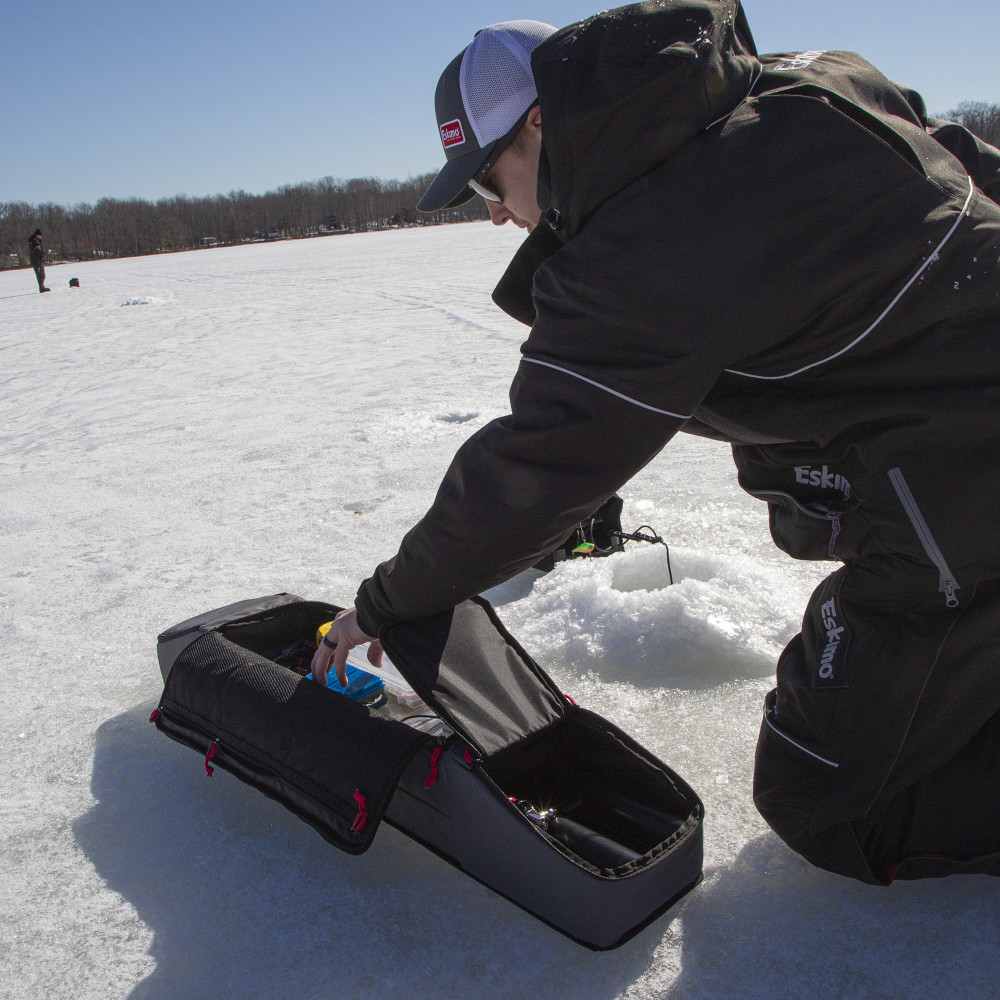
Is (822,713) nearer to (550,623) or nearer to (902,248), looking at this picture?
(902,248)

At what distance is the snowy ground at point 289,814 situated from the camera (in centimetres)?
131

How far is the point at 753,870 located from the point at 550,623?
911 mm

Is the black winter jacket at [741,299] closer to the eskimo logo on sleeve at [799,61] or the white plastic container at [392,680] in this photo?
the eskimo logo on sleeve at [799,61]

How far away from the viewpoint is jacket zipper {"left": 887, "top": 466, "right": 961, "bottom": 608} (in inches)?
49.4

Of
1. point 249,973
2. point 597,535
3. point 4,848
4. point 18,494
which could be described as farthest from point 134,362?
point 249,973

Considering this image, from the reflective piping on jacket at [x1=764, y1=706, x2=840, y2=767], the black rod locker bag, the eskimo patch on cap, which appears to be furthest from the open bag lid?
the eskimo patch on cap

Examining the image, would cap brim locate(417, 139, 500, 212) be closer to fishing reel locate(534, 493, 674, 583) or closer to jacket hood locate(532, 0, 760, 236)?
jacket hood locate(532, 0, 760, 236)

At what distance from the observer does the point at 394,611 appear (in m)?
1.44

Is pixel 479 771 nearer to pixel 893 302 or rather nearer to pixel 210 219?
pixel 893 302

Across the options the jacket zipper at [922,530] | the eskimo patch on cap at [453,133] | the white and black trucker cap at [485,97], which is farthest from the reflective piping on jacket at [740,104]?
the jacket zipper at [922,530]

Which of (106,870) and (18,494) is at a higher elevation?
(18,494)

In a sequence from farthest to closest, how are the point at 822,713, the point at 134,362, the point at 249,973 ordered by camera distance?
the point at 134,362
the point at 822,713
the point at 249,973

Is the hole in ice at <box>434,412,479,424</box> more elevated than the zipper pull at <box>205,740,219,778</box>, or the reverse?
the hole in ice at <box>434,412,479,424</box>

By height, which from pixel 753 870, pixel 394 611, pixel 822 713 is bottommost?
pixel 753 870
